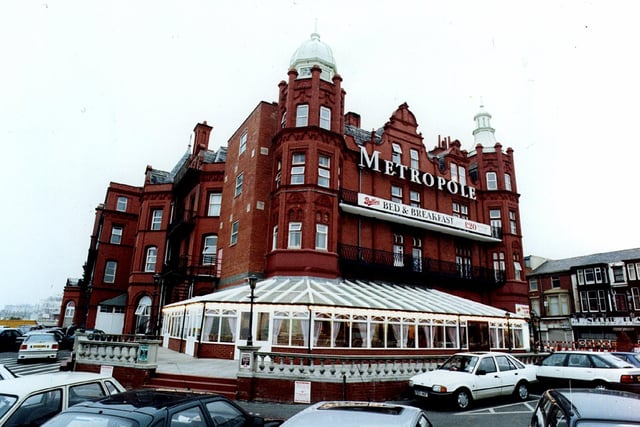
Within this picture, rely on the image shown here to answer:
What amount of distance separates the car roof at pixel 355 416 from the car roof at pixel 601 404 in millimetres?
1868

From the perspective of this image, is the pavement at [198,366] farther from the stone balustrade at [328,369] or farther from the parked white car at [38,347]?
the parked white car at [38,347]

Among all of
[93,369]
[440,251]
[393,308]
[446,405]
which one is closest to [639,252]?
[440,251]

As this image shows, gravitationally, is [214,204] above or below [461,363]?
above

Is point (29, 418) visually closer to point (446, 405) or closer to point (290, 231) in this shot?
point (446, 405)

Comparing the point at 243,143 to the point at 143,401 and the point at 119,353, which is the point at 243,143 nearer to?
the point at 119,353

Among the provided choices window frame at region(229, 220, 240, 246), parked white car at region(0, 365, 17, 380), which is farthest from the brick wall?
window frame at region(229, 220, 240, 246)

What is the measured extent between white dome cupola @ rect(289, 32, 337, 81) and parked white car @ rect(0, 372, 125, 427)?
22.4 metres

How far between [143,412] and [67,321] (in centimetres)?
5258

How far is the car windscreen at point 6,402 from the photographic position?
5.31 m

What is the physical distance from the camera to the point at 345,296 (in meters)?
18.5

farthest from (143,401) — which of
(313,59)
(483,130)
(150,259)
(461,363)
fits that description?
(483,130)

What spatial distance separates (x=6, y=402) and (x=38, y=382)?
0.58 meters

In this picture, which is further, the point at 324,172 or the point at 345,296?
the point at 324,172

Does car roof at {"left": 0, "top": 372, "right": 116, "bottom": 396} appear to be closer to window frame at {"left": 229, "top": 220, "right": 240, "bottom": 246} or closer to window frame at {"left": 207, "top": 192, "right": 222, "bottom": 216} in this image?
window frame at {"left": 229, "top": 220, "right": 240, "bottom": 246}
